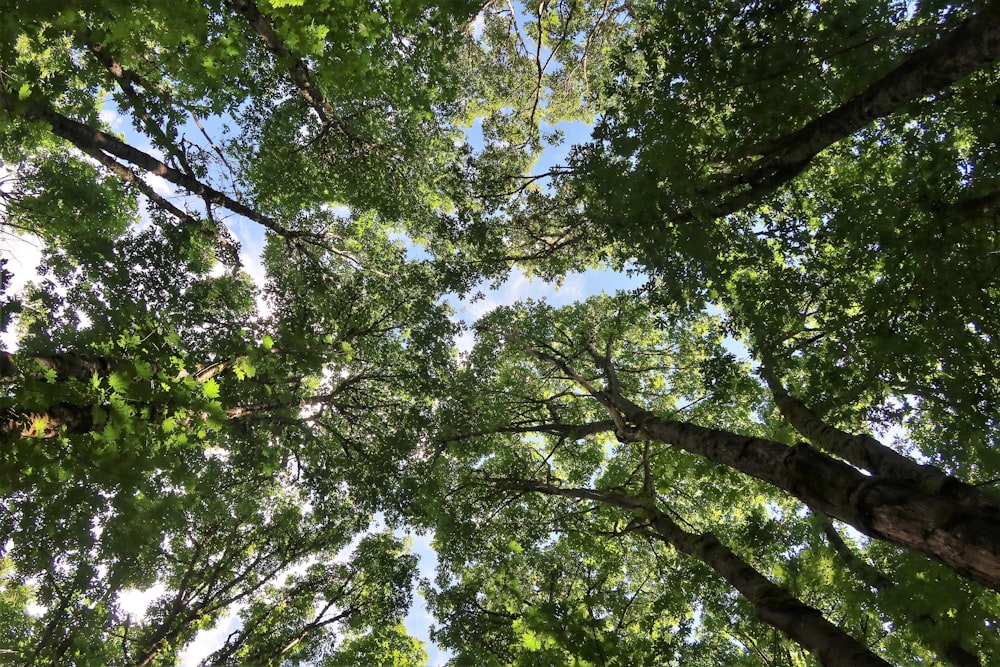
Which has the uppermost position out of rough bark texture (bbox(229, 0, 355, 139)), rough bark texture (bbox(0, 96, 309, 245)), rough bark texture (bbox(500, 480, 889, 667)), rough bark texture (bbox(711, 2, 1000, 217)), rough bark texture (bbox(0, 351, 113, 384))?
rough bark texture (bbox(229, 0, 355, 139))

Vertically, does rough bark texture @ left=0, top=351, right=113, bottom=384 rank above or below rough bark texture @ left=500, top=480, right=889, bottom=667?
above

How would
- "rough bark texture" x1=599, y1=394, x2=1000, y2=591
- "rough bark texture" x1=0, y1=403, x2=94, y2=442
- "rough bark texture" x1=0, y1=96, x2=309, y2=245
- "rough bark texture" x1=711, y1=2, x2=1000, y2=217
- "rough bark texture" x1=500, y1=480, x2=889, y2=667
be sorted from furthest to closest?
"rough bark texture" x1=0, y1=96, x2=309, y2=245, "rough bark texture" x1=500, y1=480, x2=889, y2=667, "rough bark texture" x1=711, y1=2, x2=1000, y2=217, "rough bark texture" x1=0, y1=403, x2=94, y2=442, "rough bark texture" x1=599, y1=394, x2=1000, y2=591

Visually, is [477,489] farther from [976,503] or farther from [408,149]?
[976,503]

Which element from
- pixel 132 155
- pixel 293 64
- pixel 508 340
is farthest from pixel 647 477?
pixel 132 155

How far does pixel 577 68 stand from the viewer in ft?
47.5

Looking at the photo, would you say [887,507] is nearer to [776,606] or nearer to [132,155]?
[776,606]

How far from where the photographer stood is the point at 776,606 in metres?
4.55

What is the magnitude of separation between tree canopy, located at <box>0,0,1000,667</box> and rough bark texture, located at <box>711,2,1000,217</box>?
2 centimetres

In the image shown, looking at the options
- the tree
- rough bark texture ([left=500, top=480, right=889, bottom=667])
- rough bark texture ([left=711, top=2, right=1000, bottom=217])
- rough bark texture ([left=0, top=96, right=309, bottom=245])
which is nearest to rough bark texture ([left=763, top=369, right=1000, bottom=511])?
the tree

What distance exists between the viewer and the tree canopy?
4.01 metres

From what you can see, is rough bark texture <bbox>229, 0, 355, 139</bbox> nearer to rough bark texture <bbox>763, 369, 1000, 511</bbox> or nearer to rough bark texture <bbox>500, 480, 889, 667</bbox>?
rough bark texture <bbox>763, 369, 1000, 511</bbox>

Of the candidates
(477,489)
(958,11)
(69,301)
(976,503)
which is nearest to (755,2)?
(958,11)

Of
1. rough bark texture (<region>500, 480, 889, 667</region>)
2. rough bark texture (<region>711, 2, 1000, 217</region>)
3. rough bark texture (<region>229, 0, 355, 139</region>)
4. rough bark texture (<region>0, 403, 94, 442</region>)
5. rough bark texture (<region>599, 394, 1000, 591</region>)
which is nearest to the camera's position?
rough bark texture (<region>599, 394, 1000, 591</region>)

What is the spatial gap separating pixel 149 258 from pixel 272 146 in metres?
3.37
